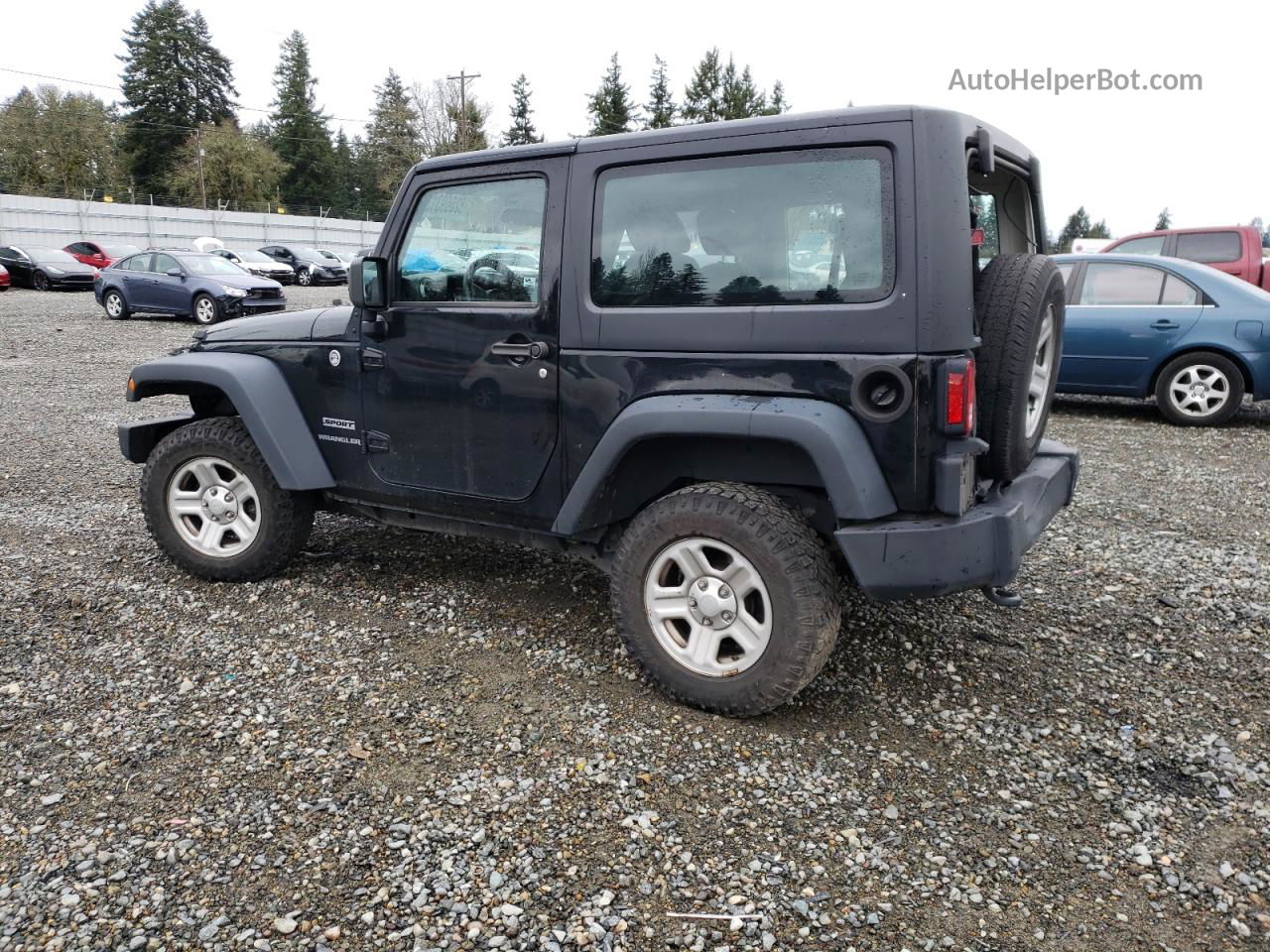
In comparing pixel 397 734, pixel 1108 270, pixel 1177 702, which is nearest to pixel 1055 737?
pixel 1177 702

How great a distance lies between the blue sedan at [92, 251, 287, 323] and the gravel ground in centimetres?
1424

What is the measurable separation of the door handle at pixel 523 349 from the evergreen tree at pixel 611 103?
61361 mm

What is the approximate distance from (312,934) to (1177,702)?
305cm

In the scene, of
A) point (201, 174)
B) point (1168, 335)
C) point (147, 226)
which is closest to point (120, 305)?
point (1168, 335)

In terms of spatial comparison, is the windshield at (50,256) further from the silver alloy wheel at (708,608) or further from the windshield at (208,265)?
the silver alloy wheel at (708,608)

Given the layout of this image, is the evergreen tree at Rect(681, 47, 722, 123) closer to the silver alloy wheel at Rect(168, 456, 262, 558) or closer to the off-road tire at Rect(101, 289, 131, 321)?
the off-road tire at Rect(101, 289, 131, 321)

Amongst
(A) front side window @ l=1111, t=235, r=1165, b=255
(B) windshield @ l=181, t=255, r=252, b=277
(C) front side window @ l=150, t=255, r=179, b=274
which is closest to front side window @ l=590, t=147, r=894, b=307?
(A) front side window @ l=1111, t=235, r=1165, b=255

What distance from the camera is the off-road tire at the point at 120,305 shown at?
18.7m

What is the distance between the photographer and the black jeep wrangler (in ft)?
9.72

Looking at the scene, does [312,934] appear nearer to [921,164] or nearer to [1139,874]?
[1139,874]

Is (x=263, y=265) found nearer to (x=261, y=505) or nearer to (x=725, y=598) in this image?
(x=261, y=505)

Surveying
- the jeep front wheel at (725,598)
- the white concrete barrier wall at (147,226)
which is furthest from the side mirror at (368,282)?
the white concrete barrier wall at (147,226)

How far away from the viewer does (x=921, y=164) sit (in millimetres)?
2902

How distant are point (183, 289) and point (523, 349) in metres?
17.0
